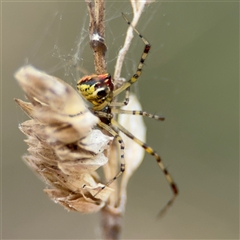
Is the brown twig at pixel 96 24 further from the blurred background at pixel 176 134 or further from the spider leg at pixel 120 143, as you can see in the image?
the blurred background at pixel 176 134

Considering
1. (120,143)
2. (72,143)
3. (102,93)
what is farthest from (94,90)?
(72,143)

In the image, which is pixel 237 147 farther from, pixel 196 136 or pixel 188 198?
pixel 188 198

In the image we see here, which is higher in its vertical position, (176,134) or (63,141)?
(176,134)

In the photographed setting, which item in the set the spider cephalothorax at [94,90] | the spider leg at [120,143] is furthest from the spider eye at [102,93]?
the spider leg at [120,143]

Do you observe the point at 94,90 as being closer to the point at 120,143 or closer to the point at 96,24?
the point at 120,143

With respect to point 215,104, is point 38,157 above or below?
below

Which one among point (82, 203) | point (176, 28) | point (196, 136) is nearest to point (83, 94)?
point (82, 203)
